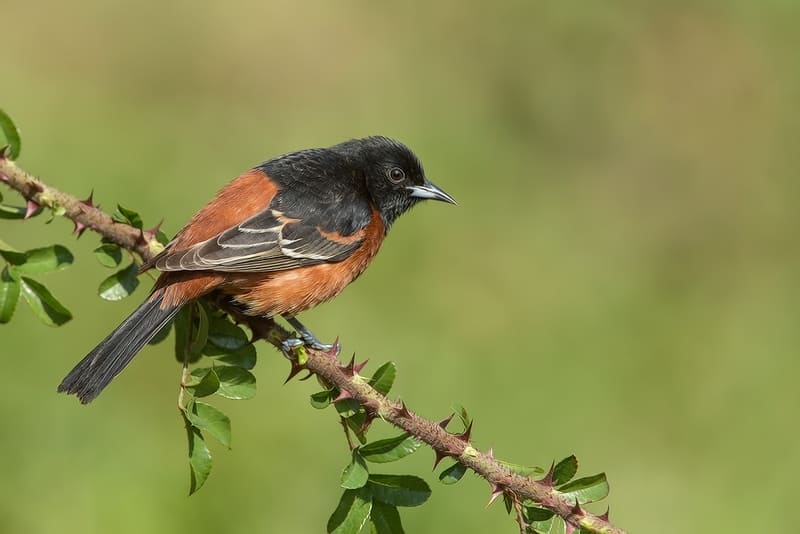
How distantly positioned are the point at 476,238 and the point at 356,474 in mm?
4993

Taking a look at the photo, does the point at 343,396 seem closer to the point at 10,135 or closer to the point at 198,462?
the point at 198,462

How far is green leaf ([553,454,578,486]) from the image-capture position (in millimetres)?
2623

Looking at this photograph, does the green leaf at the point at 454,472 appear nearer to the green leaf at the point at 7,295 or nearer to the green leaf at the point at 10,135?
the green leaf at the point at 7,295

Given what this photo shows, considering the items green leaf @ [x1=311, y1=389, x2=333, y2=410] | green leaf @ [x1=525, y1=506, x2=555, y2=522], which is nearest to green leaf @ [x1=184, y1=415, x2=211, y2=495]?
green leaf @ [x1=311, y1=389, x2=333, y2=410]

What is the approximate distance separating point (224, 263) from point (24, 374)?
210 centimetres

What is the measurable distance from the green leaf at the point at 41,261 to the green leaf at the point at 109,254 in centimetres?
11

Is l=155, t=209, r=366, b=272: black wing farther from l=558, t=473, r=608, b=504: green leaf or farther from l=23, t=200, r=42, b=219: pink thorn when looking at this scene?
l=558, t=473, r=608, b=504: green leaf

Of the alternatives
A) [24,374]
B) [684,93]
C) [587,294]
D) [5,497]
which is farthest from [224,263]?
[684,93]

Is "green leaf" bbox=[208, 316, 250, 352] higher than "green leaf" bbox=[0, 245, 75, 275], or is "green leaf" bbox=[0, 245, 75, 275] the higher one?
"green leaf" bbox=[208, 316, 250, 352]

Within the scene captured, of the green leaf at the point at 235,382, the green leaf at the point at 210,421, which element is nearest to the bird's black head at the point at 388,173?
the green leaf at the point at 235,382

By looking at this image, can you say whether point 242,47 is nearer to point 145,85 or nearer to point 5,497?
point 145,85

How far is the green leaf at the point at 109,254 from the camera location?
10.3ft

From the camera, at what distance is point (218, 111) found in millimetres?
8109

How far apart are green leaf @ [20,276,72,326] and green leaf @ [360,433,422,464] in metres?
0.98
